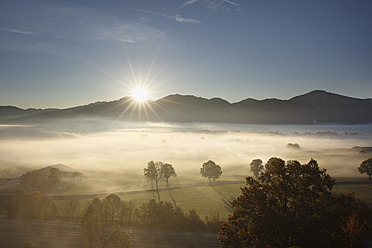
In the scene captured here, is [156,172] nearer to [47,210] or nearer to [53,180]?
[47,210]

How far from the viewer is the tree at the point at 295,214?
68.5 feet

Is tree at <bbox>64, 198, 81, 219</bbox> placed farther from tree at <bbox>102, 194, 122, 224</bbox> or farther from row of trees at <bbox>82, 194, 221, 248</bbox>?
tree at <bbox>102, 194, 122, 224</bbox>

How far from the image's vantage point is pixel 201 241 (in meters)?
49.1

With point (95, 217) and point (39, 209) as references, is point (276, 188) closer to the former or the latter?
point (95, 217)

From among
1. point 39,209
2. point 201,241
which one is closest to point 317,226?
point 201,241

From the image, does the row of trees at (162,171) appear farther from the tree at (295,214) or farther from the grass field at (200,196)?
the tree at (295,214)

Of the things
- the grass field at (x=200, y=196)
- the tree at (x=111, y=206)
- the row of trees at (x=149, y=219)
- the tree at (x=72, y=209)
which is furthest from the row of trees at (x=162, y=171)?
the tree at (x=72, y=209)

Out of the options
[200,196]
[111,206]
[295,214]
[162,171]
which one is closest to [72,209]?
[111,206]

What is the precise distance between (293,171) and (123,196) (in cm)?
7877

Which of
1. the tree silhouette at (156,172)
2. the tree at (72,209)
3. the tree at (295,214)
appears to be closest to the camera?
the tree at (295,214)

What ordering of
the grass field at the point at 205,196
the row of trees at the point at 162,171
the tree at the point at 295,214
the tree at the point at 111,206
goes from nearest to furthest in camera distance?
the tree at the point at 295,214
the tree at the point at 111,206
the grass field at the point at 205,196
the row of trees at the point at 162,171

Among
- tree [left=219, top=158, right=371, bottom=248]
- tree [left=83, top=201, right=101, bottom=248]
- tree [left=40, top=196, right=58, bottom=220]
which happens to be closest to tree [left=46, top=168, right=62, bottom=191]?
tree [left=40, top=196, right=58, bottom=220]

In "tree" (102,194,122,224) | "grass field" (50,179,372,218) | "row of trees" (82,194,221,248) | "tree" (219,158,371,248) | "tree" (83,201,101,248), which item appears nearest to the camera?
"tree" (219,158,371,248)

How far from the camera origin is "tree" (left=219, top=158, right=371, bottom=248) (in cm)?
2089
